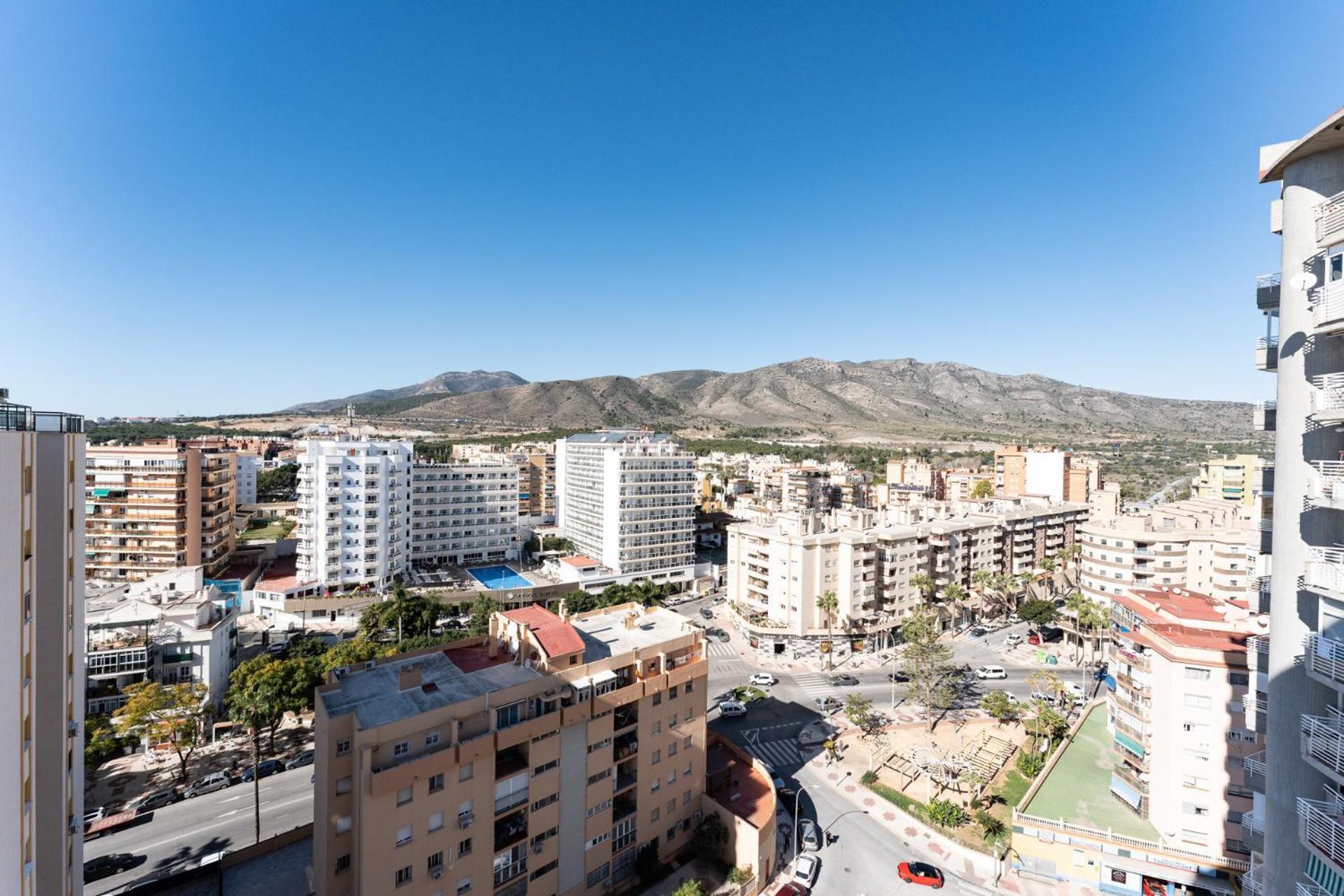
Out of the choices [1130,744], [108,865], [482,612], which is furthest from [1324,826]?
[482,612]

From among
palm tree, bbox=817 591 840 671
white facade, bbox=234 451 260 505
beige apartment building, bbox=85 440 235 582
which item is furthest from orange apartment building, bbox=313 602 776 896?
white facade, bbox=234 451 260 505

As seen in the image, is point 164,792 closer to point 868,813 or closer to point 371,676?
point 371,676

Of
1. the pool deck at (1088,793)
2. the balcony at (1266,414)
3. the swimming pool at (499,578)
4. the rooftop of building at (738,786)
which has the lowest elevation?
the rooftop of building at (738,786)

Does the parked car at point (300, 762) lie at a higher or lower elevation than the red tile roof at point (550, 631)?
lower

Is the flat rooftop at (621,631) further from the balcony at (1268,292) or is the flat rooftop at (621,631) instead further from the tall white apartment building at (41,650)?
the balcony at (1268,292)

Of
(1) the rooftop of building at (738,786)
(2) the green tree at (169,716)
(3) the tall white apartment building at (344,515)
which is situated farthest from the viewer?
(3) the tall white apartment building at (344,515)

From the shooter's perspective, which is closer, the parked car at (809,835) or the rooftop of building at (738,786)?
the rooftop of building at (738,786)

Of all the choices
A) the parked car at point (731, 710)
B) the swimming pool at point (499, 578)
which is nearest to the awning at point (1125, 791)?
the parked car at point (731, 710)
